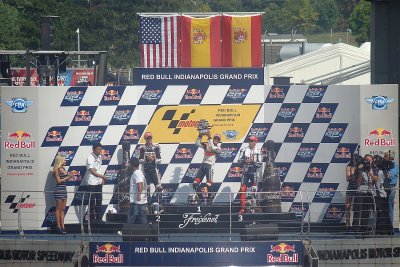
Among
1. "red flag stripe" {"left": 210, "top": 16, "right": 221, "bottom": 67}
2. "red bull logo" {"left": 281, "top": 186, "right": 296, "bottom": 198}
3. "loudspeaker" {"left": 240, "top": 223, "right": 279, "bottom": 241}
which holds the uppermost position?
"red flag stripe" {"left": 210, "top": 16, "right": 221, "bottom": 67}

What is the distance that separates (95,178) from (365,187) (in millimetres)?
4445

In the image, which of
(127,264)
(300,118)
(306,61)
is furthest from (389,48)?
(306,61)

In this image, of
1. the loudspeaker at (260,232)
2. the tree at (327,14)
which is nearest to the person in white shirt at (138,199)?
the loudspeaker at (260,232)

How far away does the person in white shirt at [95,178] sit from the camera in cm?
1772

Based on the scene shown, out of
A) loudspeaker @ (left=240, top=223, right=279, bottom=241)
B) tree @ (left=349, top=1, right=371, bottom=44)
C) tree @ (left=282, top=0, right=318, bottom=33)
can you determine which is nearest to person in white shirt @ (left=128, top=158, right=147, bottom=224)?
loudspeaker @ (left=240, top=223, right=279, bottom=241)

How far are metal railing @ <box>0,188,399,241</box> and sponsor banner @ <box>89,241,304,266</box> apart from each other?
0.36m

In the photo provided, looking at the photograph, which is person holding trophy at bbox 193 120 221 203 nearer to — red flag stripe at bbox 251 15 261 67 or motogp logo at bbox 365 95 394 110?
red flag stripe at bbox 251 15 261 67

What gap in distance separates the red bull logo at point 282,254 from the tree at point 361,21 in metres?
82.8

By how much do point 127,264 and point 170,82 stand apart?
3958 millimetres

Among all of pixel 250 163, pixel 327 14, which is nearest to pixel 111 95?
pixel 250 163

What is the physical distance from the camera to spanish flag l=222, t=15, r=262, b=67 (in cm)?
1962

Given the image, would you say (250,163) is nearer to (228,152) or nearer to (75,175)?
(228,152)

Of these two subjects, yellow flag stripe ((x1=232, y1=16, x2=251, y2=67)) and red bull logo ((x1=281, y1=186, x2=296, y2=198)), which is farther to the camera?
yellow flag stripe ((x1=232, y1=16, x2=251, y2=67))

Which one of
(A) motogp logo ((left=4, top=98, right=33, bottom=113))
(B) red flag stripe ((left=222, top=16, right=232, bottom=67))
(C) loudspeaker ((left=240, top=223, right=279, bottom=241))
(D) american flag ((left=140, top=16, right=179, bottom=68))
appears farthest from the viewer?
(B) red flag stripe ((left=222, top=16, right=232, bottom=67))
